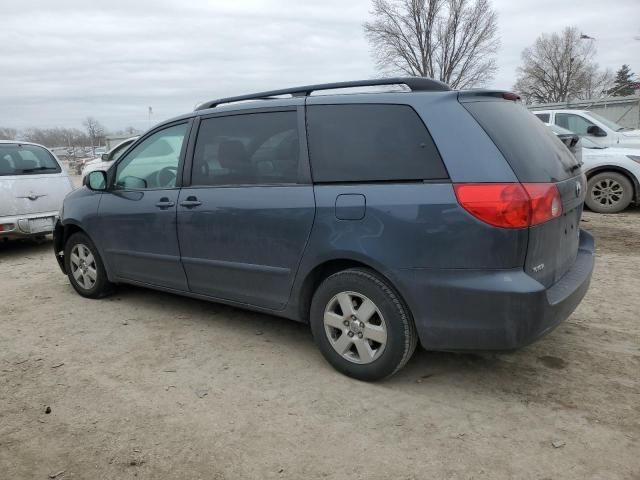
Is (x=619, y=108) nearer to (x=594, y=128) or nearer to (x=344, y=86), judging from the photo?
(x=594, y=128)

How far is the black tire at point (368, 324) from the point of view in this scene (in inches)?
117

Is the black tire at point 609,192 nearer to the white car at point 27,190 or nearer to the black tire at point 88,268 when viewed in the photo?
the black tire at point 88,268

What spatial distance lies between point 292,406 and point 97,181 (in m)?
2.96

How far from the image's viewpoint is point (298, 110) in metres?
3.45

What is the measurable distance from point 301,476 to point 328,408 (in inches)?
22.7

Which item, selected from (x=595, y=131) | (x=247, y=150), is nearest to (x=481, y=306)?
(x=247, y=150)

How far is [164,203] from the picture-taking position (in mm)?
4105

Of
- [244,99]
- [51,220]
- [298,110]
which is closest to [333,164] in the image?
[298,110]

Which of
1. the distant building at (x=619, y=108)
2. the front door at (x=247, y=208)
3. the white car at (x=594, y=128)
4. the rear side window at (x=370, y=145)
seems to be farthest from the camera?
the distant building at (x=619, y=108)

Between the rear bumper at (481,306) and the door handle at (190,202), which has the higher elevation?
the door handle at (190,202)

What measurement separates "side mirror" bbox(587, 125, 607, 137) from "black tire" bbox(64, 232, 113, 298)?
8532mm

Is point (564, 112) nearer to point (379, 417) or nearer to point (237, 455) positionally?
point (379, 417)

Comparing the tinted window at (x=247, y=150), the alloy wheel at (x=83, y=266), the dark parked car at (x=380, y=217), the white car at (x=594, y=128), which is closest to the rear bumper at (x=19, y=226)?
the alloy wheel at (x=83, y=266)

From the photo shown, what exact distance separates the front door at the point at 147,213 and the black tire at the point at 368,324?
141 centimetres
